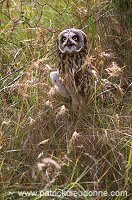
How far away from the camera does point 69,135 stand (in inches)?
79.0

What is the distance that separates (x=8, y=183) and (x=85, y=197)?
0.45 meters

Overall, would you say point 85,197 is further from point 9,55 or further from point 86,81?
point 9,55

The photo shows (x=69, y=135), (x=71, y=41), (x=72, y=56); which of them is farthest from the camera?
(x=72, y=56)

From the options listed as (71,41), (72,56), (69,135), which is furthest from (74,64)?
(69,135)

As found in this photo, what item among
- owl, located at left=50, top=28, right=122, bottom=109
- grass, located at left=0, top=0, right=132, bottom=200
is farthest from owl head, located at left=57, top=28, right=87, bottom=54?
grass, located at left=0, top=0, right=132, bottom=200

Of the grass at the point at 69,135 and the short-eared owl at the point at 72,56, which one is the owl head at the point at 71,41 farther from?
the grass at the point at 69,135

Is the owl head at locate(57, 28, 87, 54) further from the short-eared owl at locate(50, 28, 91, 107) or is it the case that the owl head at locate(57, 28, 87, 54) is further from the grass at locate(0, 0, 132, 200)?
the grass at locate(0, 0, 132, 200)

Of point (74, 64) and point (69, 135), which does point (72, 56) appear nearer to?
point (74, 64)

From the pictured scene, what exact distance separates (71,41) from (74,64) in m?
0.20

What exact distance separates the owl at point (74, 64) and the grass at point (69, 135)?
0.09 metres

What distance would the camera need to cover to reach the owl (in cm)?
214

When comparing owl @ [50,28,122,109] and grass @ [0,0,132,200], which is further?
owl @ [50,28,122,109]

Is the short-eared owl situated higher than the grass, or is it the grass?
the short-eared owl

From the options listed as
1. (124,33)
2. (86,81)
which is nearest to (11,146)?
(86,81)
